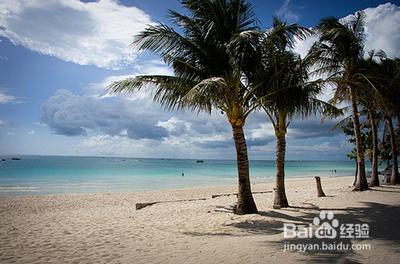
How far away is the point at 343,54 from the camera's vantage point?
15227mm

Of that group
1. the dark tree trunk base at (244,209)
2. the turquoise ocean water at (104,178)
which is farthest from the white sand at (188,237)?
the turquoise ocean water at (104,178)

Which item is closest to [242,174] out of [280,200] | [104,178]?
[280,200]

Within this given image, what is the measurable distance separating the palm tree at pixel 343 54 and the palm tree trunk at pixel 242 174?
727 cm

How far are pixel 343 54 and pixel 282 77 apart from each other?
6.72 m

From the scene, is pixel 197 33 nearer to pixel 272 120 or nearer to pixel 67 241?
pixel 272 120

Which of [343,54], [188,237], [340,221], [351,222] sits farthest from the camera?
[343,54]

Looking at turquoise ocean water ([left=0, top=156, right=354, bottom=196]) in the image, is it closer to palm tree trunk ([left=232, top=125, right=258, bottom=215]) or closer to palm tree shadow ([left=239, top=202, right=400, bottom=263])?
palm tree trunk ([left=232, top=125, right=258, bottom=215])

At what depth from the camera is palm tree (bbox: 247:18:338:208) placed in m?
9.86

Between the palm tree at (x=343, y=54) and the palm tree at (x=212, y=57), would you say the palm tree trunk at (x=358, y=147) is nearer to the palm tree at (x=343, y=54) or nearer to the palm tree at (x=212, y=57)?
the palm tree at (x=343, y=54)

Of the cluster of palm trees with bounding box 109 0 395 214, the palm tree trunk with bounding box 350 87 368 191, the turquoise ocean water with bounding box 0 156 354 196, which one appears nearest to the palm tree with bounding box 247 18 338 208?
the cluster of palm trees with bounding box 109 0 395 214

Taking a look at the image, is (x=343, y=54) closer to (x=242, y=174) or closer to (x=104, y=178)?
(x=242, y=174)

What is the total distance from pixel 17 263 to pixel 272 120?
29.6 ft

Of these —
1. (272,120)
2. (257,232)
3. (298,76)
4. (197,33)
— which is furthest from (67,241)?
(298,76)

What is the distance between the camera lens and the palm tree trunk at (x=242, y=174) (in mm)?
9898
